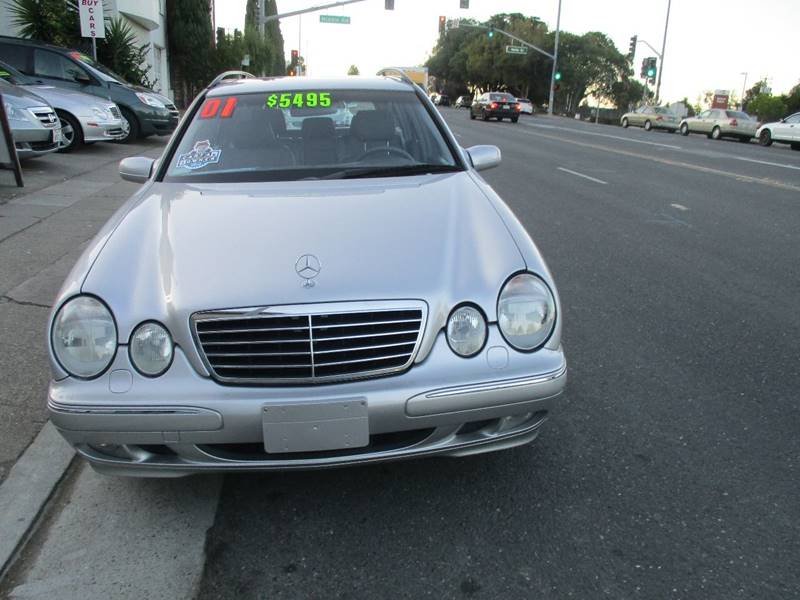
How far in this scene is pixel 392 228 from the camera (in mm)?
2842

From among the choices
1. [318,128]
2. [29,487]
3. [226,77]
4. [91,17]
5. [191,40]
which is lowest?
[29,487]

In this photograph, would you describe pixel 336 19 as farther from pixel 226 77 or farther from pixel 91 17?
pixel 226 77

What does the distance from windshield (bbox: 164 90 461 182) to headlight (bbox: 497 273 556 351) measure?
128 cm

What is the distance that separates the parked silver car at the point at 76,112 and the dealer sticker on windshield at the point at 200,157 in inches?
384

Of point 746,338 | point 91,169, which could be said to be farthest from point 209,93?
point 91,169

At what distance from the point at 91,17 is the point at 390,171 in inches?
534

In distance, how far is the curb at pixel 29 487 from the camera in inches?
99.3

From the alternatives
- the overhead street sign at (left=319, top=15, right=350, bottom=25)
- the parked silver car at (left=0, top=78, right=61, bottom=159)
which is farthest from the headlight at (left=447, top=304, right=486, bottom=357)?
the overhead street sign at (left=319, top=15, right=350, bottom=25)

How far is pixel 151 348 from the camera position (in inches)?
94.9

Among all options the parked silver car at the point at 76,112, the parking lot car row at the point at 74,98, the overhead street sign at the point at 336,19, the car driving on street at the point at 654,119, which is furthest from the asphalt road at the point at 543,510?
the car driving on street at the point at 654,119

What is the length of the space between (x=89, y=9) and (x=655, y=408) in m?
14.8

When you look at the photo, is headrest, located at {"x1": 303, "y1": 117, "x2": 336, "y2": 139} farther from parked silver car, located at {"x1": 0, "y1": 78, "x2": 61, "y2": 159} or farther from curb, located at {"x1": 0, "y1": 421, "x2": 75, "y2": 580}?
parked silver car, located at {"x1": 0, "y1": 78, "x2": 61, "y2": 159}

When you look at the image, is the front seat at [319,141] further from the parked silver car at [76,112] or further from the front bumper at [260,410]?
the parked silver car at [76,112]

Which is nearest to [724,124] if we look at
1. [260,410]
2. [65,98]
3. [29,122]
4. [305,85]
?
[65,98]
